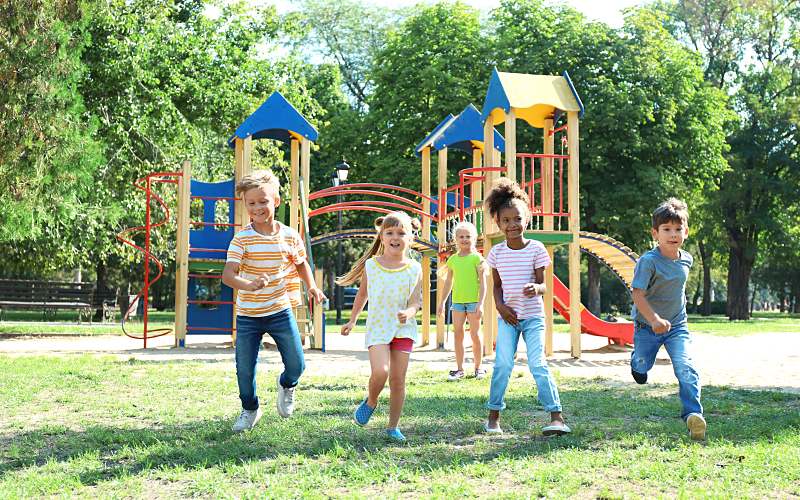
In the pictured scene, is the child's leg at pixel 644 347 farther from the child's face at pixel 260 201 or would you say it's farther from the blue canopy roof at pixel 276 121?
the blue canopy roof at pixel 276 121

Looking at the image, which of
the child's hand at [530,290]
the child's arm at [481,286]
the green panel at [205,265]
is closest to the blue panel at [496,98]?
the child's arm at [481,286]

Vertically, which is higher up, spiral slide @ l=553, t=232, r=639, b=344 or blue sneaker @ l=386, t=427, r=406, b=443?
spiral slide @ l=553, t=232, r=639, b=344

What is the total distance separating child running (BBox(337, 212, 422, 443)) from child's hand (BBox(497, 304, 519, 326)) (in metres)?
0.58

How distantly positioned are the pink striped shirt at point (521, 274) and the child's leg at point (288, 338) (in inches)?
58.8

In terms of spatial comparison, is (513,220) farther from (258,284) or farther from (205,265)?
(205,265)

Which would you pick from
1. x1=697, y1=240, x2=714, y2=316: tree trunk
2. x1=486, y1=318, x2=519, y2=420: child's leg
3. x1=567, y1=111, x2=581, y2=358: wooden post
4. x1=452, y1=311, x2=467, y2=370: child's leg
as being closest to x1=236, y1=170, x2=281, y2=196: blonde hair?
x1=486, y1=318, x2=519, y2=420: child's leg

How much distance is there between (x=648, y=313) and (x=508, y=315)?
93cm

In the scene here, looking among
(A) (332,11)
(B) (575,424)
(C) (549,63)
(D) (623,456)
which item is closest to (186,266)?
(B) (575,424)

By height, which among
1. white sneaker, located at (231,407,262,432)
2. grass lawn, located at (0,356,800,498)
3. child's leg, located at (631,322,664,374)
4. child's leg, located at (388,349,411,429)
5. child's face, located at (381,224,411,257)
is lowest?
grass lawn, located at (0,356,800,498)

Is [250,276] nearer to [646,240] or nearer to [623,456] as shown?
[623,456]

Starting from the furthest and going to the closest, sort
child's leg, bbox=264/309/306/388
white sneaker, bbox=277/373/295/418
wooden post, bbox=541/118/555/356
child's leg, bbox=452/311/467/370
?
wooden post, bbox=541/118/555/356, child's leg, bbox=452/311/467/370, white sneaker, bbox=277/373/295/418, child's leg, bbox=264/309/306/388

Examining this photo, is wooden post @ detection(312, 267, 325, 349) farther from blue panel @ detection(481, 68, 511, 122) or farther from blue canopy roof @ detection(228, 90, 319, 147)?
blue panel @ detection(481, 68, 511, 122)

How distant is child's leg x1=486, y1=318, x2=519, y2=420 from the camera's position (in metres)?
5.55

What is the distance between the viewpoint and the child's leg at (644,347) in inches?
227
